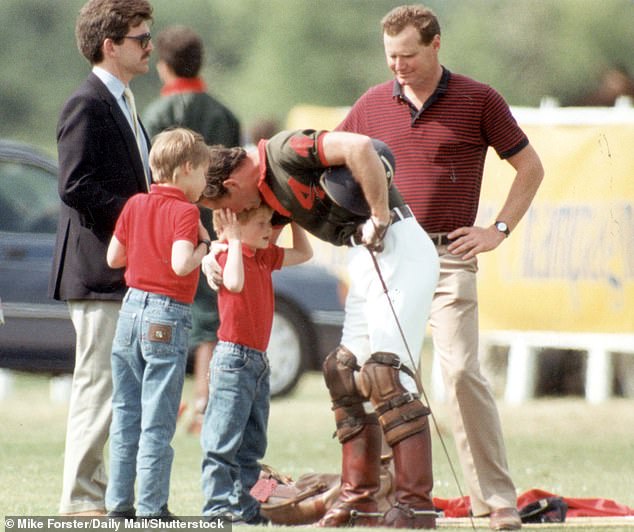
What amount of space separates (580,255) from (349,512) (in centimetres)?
685

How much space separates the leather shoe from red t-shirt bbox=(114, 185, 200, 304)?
158 centimetres

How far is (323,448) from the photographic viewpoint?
10898 millimetres

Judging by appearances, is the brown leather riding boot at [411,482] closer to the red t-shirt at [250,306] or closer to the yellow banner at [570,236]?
the red t-shirt at [250,306]

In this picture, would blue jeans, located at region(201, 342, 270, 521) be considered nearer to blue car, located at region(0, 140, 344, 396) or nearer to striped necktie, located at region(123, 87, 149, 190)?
striped necktie, located at region(123, 87, 149, 190)

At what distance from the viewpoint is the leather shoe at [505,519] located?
7355mm

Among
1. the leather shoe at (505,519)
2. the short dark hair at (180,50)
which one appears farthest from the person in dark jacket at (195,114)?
the leather shoe at (505,519)

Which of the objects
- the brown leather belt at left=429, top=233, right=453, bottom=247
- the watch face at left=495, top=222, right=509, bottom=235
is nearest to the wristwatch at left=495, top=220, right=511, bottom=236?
the watch face at left=495, top=222, right=509, bottom=235

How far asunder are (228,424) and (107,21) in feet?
5.53

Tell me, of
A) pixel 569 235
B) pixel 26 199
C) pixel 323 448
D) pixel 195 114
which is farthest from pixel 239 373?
pixel 569 235

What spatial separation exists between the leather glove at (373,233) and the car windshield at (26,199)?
6325 millimetres

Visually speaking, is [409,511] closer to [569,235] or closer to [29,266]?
[29,266]

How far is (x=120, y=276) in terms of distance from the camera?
725 cm

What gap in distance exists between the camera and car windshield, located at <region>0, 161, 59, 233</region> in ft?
42.6

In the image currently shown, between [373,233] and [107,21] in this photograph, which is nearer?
[373,233]
